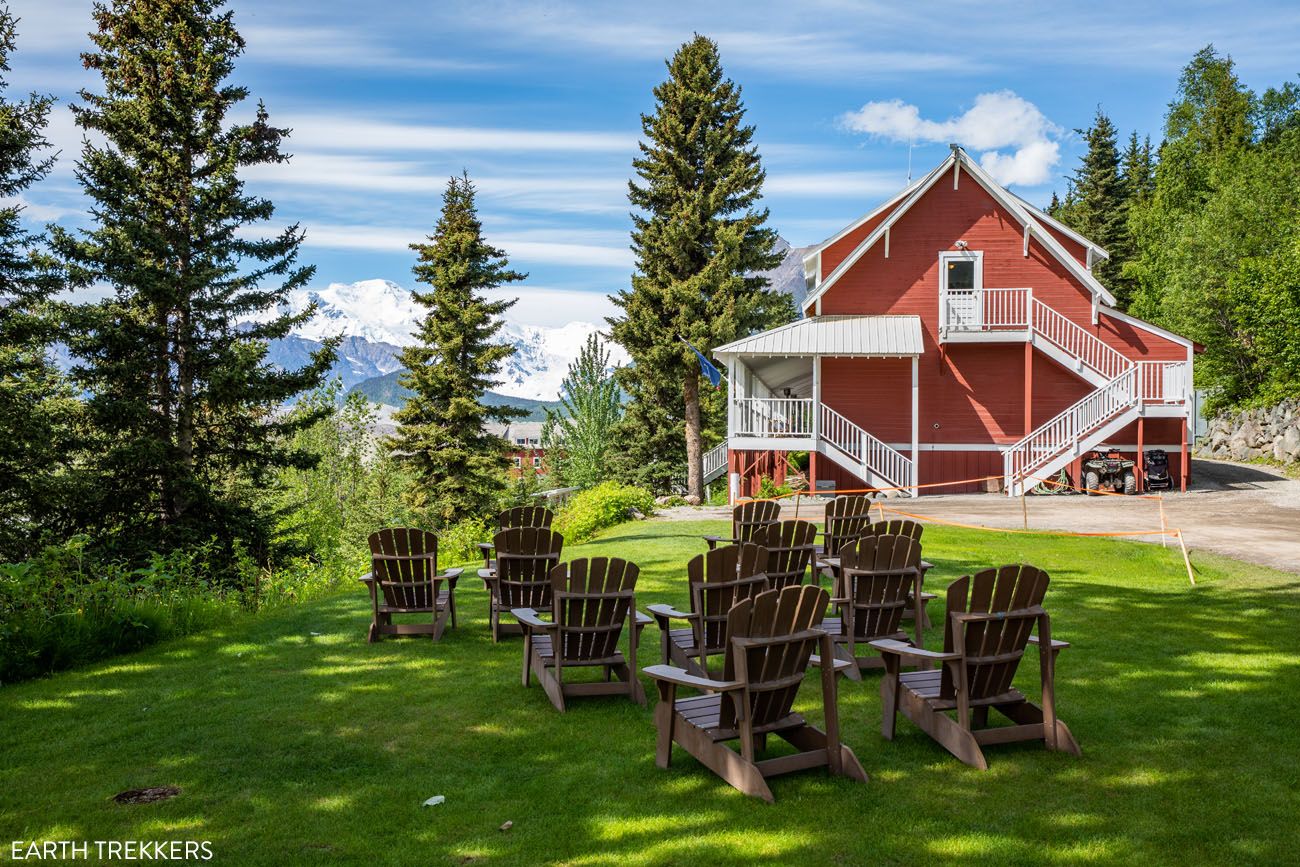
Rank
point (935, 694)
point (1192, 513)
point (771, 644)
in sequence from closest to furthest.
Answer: point (771, 644)
point (935, 694)
point (1192, 513)

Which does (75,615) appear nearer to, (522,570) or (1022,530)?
(522,570)

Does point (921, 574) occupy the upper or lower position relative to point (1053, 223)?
lower

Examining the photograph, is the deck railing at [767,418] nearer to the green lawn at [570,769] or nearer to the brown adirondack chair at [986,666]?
the green lawn at [570,769]

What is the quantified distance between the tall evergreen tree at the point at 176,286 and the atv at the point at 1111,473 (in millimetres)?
19570

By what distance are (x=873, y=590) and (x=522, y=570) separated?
11.6 ft

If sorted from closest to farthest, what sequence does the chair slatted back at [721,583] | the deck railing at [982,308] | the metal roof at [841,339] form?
the chair slatted back at [721,583], the metal roof at [841,339], the deck railing at [982,308]

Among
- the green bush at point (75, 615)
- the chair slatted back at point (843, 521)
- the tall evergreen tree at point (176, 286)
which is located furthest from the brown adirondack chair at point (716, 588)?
the tall evergreen tree at point (176, 286)

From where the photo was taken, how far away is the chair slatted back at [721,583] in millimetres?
7098

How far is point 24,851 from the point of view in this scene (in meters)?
4.71

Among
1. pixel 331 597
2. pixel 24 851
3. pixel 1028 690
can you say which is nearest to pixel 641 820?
pixel 24 851

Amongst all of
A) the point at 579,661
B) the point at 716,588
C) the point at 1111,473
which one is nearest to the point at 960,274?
the point at 1111,473

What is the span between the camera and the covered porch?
2464 cm

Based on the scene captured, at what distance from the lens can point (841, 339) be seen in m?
25.6

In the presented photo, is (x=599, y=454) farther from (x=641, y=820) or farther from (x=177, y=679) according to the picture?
(x=641, y=820)
